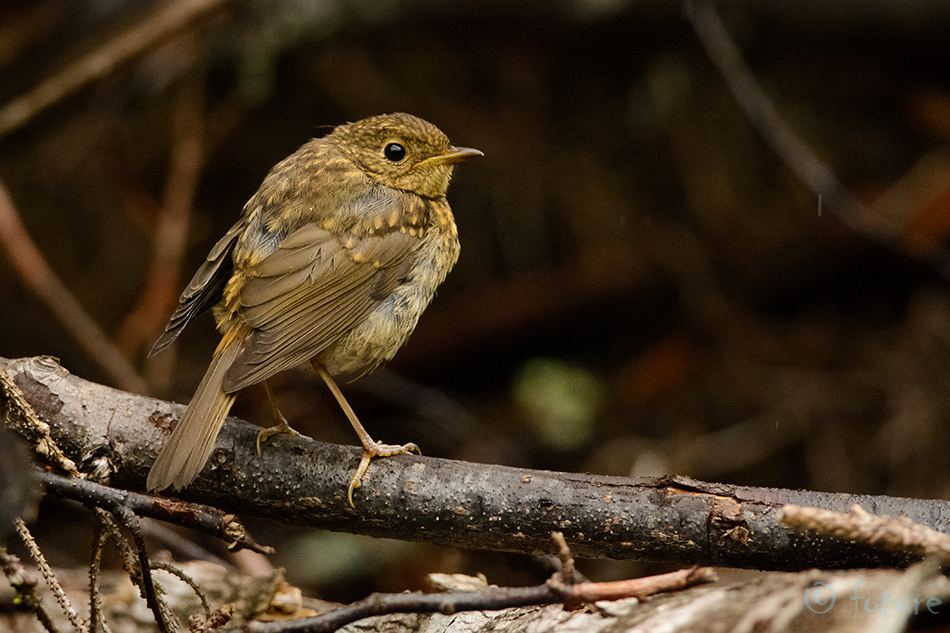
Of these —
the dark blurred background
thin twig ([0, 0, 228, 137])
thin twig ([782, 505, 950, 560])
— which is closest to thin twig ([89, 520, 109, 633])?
thin twig ([782, 505, 950, 560])

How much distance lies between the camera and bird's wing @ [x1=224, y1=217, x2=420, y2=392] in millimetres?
2891

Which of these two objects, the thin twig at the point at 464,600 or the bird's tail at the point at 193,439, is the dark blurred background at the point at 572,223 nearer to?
the bird's tail at the point at 193,439

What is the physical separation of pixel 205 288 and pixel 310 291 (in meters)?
0.41

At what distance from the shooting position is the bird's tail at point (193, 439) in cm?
241

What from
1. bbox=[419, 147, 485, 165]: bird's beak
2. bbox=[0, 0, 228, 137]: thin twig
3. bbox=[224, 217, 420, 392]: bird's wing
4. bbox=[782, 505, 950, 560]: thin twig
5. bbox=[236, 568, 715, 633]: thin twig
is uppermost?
bbox=[0, 0, 228, 137]: thin twig

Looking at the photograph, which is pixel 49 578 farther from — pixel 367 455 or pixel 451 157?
pixel 451 157

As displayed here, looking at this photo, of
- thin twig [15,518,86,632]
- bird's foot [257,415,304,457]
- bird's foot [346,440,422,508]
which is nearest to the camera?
thin twig [15,518,86,632]

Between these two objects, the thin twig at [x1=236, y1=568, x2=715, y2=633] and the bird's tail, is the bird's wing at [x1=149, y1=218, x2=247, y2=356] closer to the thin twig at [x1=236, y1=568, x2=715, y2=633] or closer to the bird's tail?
the bird's tail

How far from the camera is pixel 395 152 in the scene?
381 cm

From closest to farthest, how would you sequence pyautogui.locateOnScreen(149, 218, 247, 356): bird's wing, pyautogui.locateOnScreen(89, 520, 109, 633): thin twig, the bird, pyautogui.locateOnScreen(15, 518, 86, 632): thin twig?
pyautogui.locateOnScreen(15, 518, 86, 632): thin twig, pyautogui.locateOnScreen(89, 520, 109, 633): thin twig, the bird, pyautogui.locateOnScreen(149, 218, 247, 356): bird's wing

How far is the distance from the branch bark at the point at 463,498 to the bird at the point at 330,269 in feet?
0.35

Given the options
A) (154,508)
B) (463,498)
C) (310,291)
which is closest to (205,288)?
(310,291)

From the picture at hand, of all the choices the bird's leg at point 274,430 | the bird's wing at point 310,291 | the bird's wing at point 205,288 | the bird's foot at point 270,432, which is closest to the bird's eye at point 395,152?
the bird's wing at point 310,291

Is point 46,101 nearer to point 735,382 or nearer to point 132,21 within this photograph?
point 132,21
